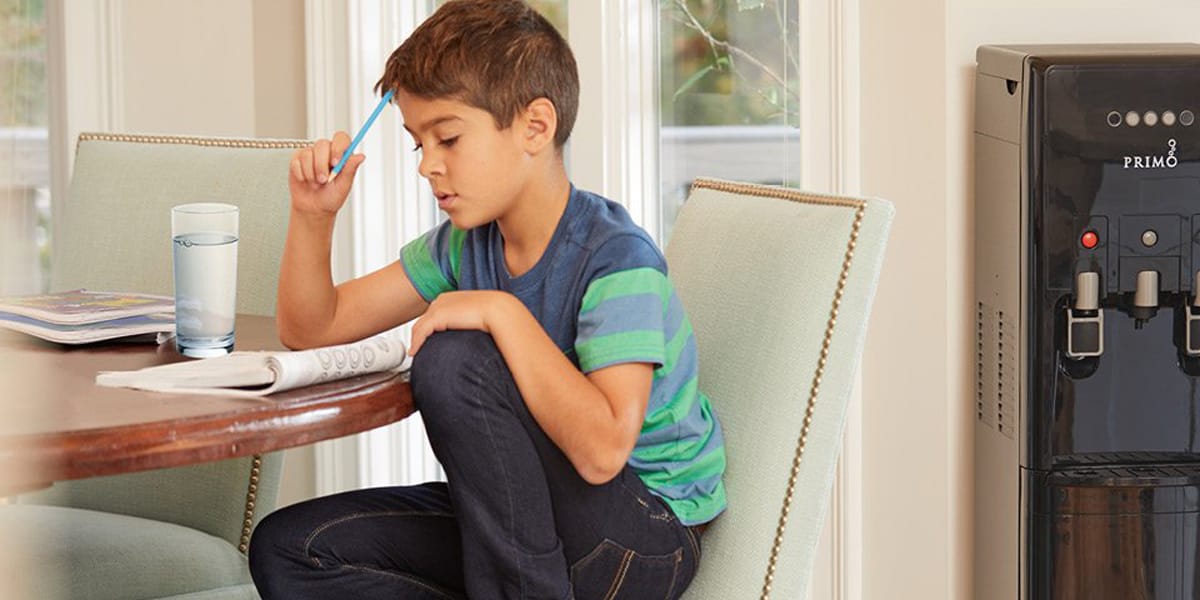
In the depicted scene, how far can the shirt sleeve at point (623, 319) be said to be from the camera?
1345mm

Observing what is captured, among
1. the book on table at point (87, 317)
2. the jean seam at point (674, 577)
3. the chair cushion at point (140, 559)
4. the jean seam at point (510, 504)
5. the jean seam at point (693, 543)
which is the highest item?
the book on table at point (87, 317)

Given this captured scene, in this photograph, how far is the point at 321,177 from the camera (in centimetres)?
156

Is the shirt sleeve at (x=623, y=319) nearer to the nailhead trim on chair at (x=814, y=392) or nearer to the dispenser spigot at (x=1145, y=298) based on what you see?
the nailhead trim on chair at (x=814, y=392)

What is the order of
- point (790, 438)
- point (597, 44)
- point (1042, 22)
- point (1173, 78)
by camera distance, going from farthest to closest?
point (597, 44), point (1042, 22), point (1173, 78), point (790, 438)

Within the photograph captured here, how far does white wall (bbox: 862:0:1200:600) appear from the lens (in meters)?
2.14

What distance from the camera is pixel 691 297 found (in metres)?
1.56

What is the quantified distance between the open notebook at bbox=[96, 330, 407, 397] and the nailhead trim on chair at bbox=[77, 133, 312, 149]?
793mm

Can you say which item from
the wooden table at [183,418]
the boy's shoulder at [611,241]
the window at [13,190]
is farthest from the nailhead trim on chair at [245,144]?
the window at [13,190]

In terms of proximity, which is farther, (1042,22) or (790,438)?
(1042,22)

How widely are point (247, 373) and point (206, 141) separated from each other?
953 millimetres

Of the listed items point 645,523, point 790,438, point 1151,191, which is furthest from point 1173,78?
point 645,523

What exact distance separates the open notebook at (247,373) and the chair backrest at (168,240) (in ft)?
2.23

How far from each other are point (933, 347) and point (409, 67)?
1.02 metres

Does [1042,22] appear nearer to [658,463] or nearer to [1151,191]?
[1151,191]
